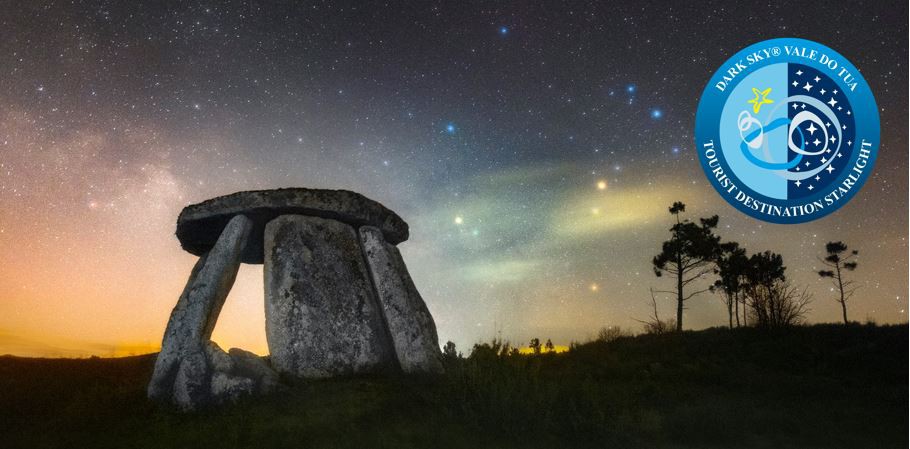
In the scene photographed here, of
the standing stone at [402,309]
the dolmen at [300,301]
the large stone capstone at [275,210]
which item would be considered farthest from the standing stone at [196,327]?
the standing stone at [402,309]

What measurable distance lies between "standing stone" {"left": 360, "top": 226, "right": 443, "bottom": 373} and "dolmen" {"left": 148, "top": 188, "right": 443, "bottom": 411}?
0.05 ft

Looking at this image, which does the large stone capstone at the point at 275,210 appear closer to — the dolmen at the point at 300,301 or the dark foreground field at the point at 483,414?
the dolmen at the point at 300,301

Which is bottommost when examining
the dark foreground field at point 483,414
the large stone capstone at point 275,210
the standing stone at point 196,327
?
the dark foreground field at point 483,414

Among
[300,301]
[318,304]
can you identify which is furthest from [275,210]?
[318,304]

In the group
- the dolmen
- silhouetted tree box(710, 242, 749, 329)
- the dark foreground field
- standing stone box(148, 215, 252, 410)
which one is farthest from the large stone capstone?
silhouetted tree box(710, 242, 749, 329)

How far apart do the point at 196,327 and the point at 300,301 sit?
1.37m

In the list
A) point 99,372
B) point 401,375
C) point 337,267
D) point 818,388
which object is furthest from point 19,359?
point 818,388

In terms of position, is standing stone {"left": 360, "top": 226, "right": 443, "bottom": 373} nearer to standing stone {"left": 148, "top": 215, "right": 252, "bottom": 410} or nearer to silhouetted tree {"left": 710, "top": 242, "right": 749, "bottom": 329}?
standing stone {"left": 148, "top": 215, "right": 252, "bottom": 410}

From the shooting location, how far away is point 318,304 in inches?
310

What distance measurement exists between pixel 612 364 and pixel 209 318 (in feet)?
28.7

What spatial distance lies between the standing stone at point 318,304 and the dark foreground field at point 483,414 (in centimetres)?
56

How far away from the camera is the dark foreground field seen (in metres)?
5.55

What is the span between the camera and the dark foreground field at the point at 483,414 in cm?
555

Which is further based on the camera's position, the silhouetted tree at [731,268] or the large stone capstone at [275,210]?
the silhouetted tree at [731,268]
